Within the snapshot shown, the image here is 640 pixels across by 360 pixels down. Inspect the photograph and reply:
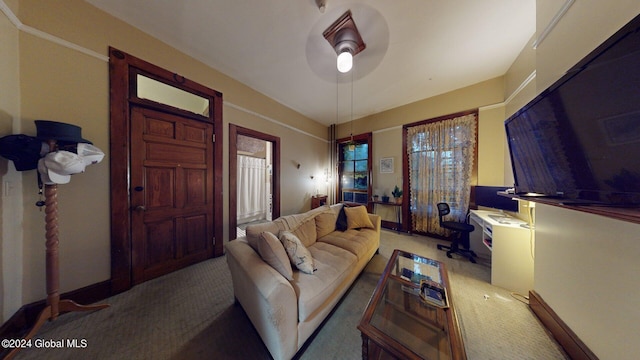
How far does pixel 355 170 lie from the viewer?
15.8 feet

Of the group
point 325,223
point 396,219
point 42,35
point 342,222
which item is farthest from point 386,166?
point 42,35

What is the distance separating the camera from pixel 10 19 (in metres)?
1.36

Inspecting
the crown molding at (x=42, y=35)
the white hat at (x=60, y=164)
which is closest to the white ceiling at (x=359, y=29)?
the crown molding at (x=42, y=35)

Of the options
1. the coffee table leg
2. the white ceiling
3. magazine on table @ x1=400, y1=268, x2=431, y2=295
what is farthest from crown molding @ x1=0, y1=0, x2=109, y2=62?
magazine on table @ x1=400, y1=268, x2=431, y2=295

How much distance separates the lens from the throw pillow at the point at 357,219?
267 centimetres

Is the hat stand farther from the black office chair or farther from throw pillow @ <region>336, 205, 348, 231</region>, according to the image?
the black office chair

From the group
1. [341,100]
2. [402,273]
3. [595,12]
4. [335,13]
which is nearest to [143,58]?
[335,13]

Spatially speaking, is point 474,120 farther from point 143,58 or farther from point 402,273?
point 143,58

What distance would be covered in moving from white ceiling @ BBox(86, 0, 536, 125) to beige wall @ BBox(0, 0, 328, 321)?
30cm

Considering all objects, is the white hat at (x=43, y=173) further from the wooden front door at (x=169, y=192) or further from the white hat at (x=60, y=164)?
the wooden front door at (x=169, y=192)

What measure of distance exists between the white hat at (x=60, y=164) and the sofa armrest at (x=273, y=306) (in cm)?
159

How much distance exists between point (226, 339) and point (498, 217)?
3.57 meters

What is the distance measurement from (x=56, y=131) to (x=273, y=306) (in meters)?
2.24

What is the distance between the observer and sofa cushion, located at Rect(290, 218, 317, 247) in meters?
2.07
